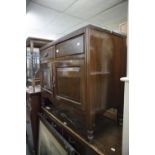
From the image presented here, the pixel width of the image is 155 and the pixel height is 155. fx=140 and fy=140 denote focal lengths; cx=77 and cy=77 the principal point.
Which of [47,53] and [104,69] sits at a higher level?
[47,53]

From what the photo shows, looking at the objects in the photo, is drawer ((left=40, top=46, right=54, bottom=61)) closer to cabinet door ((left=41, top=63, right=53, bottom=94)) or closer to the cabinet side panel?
cabinet door ((left=41, top=63, right=53, bottom=94))

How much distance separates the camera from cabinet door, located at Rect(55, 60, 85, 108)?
1001mm

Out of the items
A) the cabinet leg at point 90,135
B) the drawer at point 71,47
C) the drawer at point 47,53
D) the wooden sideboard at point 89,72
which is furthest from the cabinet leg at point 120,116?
the drawer at point 47,53

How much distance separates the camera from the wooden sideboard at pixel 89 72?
37.4 inches

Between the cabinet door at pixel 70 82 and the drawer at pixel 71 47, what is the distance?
0.24 feet

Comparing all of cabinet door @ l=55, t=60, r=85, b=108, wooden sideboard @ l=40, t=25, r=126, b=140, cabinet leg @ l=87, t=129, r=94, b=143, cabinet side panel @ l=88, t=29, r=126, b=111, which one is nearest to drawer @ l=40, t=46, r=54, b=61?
wooden sideboard @ l=40, t=25, r=126, b=140

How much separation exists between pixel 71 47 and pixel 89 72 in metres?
0.29

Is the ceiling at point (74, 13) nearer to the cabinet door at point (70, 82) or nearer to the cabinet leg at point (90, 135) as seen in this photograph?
the cabinet door at point (70, 82)

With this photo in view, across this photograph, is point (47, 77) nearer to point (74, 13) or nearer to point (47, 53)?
point (47, 53)

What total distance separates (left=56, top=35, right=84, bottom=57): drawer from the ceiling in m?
0.85

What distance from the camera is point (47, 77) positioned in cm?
160

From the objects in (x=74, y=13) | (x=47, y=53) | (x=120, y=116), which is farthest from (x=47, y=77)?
(x=74, y=13)
